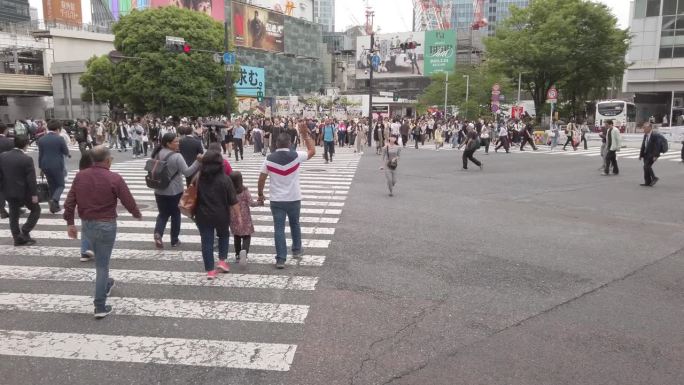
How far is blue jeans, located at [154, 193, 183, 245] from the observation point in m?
7.36

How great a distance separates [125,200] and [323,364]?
2691mm

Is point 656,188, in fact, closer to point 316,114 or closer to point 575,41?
point 575,41

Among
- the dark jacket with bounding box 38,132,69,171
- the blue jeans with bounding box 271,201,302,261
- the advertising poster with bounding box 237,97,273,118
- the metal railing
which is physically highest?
the metal railing

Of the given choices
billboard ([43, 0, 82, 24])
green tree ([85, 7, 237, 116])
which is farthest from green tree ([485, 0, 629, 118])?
billboard ([43, 0, 82, 24])

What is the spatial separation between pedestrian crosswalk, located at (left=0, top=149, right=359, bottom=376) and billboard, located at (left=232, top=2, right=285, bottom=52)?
7655cm

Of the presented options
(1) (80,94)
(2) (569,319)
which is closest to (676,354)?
(2) (569,319)

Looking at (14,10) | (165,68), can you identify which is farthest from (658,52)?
(14,10)

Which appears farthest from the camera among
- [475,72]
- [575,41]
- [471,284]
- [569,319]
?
[475,72]

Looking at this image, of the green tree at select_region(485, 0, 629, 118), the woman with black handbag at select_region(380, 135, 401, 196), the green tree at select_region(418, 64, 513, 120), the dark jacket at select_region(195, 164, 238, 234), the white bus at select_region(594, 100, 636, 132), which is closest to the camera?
the dark jacket at select_region(195, 164, 238, 234)

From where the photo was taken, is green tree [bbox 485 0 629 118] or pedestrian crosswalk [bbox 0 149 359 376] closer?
pedestrian crosswalk [bbox 0 149 359 376]

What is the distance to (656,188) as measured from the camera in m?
13.7

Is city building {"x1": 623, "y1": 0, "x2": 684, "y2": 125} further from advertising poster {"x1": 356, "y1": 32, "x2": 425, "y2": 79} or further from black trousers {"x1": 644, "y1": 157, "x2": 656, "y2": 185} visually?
advertising poster {"x1": 356, "y1": 32, "x2": 425, "y2": 79}

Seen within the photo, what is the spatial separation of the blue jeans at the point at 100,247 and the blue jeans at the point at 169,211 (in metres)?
2.32

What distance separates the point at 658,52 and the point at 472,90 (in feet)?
58.0
